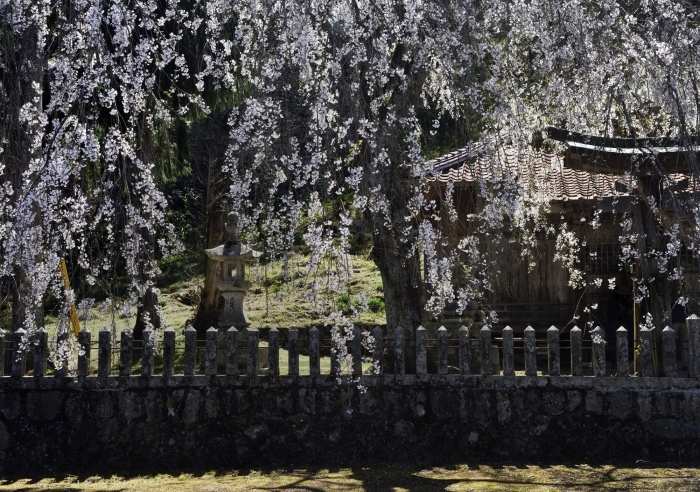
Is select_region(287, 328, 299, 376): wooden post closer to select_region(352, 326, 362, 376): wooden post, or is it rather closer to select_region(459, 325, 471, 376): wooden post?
select_region(352, 326, 362, 376): wooden post

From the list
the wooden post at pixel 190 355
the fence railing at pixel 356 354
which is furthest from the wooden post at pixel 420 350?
the wooden post at pixel 190 355

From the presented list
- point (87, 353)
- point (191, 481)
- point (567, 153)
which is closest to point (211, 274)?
point (87, 353)

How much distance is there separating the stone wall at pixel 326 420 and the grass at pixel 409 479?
0.23 metres

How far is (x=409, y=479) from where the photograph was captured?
7.05m

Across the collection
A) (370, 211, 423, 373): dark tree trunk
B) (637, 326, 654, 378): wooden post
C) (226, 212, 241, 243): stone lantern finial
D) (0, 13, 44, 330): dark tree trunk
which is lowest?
(637, 326, 654, 378): wooden post

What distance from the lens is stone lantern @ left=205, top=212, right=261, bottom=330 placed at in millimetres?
8633

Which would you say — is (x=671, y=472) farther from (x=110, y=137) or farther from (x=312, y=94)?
(x=110, y=137)

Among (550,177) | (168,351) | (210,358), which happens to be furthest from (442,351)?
(168,351)

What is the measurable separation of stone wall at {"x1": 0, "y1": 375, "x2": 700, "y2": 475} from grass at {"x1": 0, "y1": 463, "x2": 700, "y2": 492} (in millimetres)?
234

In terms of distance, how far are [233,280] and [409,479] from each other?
307cm

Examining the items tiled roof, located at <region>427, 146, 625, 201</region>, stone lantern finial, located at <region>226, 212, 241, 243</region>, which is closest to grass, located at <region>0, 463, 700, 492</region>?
tiled roof, located at <region>427, 146, 625, 201</region>

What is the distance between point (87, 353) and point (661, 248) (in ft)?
20.9

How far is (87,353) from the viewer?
7801 mm

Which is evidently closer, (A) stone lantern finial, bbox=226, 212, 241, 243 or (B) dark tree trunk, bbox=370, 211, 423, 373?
(B) dark tree trunk, bbox=370, 211, 423, 373
